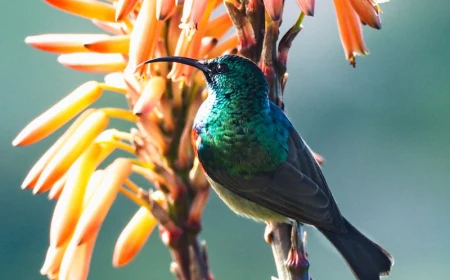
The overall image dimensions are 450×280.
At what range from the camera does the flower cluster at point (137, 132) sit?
6.64 ft

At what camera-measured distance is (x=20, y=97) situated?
6.98m

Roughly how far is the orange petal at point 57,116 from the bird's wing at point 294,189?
384 mm

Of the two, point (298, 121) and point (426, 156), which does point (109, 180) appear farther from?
point (426, 156)

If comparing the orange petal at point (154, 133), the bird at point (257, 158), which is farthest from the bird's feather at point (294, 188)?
the orange petal at point (154, 133)

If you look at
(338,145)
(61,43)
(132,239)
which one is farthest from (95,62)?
(338,145)

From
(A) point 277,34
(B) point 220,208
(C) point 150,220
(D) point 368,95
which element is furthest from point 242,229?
(A) point 277,34

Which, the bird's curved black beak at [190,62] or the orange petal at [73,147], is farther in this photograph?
the orange petal at [73,147]

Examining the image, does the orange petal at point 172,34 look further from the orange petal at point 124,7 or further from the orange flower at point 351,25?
the orange flower at point 351,25

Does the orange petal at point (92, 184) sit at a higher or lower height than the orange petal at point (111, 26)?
lower

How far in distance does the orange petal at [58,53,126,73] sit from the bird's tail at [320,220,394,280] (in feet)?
1.93

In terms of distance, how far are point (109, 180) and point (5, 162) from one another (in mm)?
4758

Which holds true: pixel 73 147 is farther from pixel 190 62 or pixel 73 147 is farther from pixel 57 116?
pixel 190 62

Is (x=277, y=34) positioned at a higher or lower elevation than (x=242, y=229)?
higher

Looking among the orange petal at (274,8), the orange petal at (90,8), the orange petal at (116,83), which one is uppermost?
the orange petal at (274,8)
